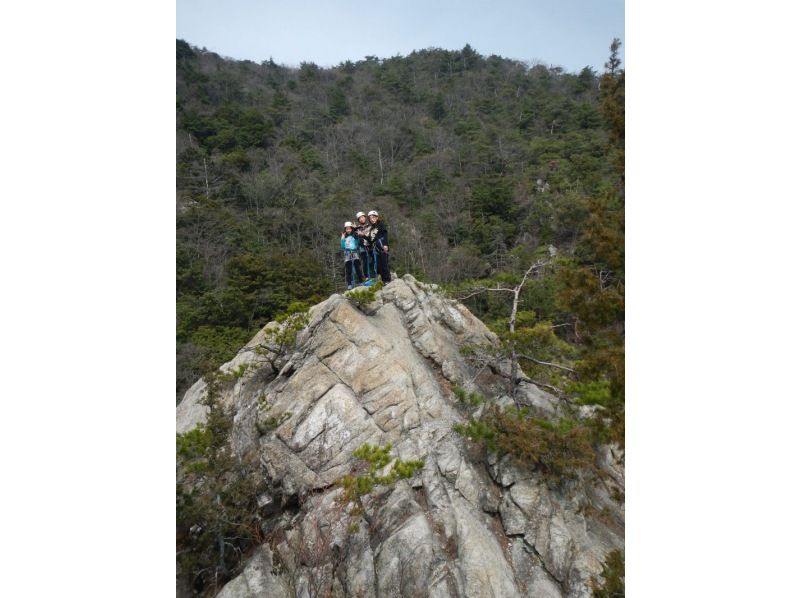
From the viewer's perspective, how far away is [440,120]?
29375 mm

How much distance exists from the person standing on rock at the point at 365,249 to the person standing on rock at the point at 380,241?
7 centimetres

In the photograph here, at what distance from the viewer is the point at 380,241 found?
26.3 ft

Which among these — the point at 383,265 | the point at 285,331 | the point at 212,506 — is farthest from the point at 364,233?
the point at 212,506

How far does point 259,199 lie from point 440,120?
1393 cm

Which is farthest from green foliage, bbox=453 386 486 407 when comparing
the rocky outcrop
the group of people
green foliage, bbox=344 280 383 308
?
the group of people

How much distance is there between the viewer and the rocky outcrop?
5121 millimetres

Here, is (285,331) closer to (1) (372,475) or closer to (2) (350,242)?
(2) (350,242)

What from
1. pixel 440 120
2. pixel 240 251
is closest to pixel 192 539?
pixel 240 251

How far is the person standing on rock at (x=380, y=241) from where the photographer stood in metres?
7.75

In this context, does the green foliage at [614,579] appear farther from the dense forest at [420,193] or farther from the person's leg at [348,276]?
the person's leg at [348,276]

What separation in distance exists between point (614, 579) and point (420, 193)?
18.2 metres

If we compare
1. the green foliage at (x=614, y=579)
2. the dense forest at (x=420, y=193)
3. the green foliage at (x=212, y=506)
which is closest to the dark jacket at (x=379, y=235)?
the dense forest at (x=420, y=193)

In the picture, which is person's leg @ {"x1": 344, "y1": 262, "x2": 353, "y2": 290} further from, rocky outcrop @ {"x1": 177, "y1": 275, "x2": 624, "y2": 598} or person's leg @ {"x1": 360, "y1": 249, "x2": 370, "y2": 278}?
rocky outcrop @ {"x1": 177, "y1": 275, "x2": 624, "y2": 598}
